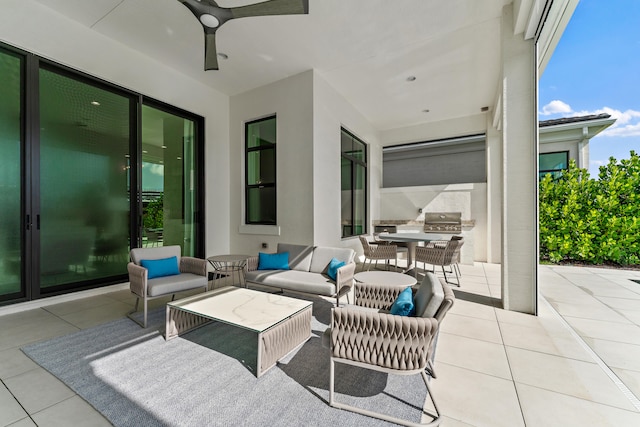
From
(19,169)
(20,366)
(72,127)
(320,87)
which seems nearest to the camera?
(20,366)

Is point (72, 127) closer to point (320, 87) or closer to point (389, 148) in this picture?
point (320, 87)

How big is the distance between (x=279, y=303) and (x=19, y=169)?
3.85 meters

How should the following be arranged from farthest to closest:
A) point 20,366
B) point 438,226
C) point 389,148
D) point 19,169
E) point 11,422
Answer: point 389,148
point 438,226
point 19,169
point 20,366
point 11,422

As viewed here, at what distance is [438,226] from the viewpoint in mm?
7301

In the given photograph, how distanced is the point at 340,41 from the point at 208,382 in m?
4.74

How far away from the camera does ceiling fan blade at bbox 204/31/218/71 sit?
2926mm

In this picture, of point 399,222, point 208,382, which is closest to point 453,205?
point 399,222

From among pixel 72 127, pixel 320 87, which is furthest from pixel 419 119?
pixel 72 127

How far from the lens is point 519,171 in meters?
3.39

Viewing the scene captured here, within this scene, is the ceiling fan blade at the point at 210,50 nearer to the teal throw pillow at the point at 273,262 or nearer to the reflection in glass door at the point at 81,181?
the reflection in glass door at the point at 81,181

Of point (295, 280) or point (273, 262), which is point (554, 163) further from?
point (273, 262)

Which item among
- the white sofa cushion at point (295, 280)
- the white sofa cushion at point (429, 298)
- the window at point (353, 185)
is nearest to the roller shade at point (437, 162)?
the window at point (353, 185)

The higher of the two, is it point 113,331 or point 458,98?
point 458,98

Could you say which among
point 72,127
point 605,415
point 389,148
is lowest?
point 605,415
